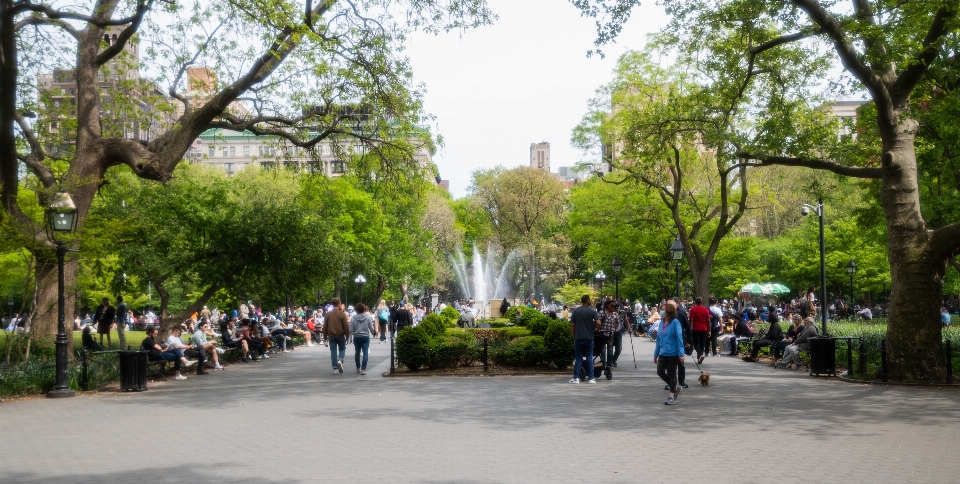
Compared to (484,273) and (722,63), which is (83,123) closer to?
(722,63)

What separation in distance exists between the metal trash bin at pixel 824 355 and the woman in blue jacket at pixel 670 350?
595 cm

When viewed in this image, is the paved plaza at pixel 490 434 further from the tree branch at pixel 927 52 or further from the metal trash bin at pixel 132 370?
the tree branch at pixel 927 52

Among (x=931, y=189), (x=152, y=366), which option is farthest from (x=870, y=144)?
(x=152, y=366)

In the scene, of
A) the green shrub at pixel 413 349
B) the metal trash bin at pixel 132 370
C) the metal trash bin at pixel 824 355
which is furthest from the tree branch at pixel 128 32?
the metal trash bin at pixel 824 355

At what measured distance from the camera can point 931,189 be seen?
1019 inches

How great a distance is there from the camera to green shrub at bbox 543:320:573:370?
18875mm

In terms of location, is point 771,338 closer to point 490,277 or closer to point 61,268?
point 61,268

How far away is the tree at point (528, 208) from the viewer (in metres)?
66.2

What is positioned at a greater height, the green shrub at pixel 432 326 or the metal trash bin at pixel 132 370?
the green shrub at pixel 432 326

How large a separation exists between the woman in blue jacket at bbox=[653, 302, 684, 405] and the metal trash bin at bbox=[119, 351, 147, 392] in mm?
9702

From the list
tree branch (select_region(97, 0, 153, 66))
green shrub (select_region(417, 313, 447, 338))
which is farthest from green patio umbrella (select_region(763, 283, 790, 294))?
tree branch (select_region(97, 0, 153, 66))

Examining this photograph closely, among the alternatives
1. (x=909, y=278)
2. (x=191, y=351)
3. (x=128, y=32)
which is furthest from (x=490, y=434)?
(x=128, y=32)

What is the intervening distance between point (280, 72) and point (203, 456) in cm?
1446

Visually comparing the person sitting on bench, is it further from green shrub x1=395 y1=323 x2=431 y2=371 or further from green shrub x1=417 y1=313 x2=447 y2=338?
green shrub x1=395 y1=323 x2=431 y2=371
